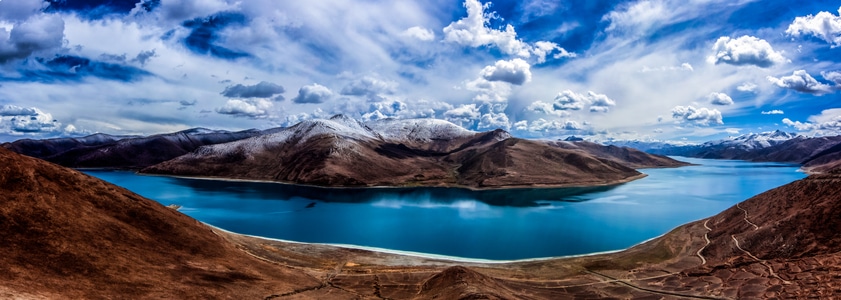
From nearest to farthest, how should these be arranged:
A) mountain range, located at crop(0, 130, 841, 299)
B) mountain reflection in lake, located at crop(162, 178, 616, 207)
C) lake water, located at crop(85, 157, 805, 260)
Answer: mountain range, located at crop(0, 130, 841, 299)
lake water, located at crop(85, 157, 805, 260)
mountain reflection in lake, located at crop(162, 178, 616, 207)

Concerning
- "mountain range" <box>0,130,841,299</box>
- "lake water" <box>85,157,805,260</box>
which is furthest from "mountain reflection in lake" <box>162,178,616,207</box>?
"mountain range" <box>0,130,841,299</box>

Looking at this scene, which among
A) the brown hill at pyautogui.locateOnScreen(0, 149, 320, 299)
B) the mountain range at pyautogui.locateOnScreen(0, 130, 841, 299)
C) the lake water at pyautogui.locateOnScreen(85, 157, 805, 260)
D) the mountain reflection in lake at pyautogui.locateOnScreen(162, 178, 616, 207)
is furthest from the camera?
the mountain reflection in lake at pyautogui.locateOnScreen(162, 178, 616, 207)

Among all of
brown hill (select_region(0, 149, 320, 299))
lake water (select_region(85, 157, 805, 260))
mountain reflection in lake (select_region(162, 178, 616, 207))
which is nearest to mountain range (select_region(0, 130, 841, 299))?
brown hill (select_region(0, 149, 320, 299))

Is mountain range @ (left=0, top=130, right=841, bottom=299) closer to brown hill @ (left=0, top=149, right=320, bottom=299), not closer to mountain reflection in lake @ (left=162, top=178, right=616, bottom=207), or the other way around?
brown hill @ (left=0, top=149, right=320, bottom=299)

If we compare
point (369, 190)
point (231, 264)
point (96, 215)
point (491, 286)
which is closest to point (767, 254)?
point (491, 286)

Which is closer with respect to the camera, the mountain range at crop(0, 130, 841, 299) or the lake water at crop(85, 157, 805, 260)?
the mountain range at crop(0, 130, 841, 299)

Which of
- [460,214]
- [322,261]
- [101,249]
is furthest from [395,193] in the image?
[101,249]
